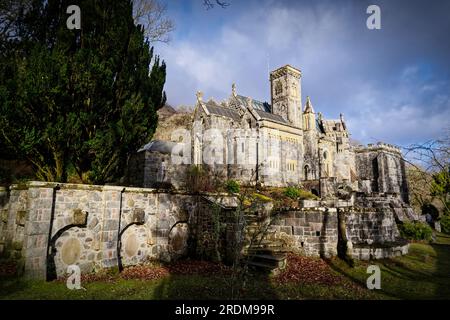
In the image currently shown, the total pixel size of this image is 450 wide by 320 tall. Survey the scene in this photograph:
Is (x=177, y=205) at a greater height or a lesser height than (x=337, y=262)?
greater

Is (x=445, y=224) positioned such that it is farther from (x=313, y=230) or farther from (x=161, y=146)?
(x=161, y=146)

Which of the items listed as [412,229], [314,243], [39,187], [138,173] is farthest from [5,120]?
[412,229]

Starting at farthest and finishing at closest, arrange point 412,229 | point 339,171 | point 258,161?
point 339,171 < point 258,161 < point 412,229

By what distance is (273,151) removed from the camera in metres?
37.6

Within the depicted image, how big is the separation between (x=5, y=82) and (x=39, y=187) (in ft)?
14.6

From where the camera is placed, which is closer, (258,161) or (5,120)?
(5,120)

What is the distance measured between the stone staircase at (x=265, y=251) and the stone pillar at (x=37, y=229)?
610 cm

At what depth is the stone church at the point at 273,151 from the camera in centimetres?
3323

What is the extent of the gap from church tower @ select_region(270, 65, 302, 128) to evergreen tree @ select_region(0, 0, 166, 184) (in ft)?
119

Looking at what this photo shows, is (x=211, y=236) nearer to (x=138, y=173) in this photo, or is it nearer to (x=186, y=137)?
(x=138, y=173)

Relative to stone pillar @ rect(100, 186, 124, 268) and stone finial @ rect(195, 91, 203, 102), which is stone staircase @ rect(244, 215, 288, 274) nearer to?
stone pillar @ rect(100, 186, 124, 268)

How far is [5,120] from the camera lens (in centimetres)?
Result: 845

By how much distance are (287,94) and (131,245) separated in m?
41.6

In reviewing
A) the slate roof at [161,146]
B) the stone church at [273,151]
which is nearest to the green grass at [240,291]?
the stone church at [273,151]
